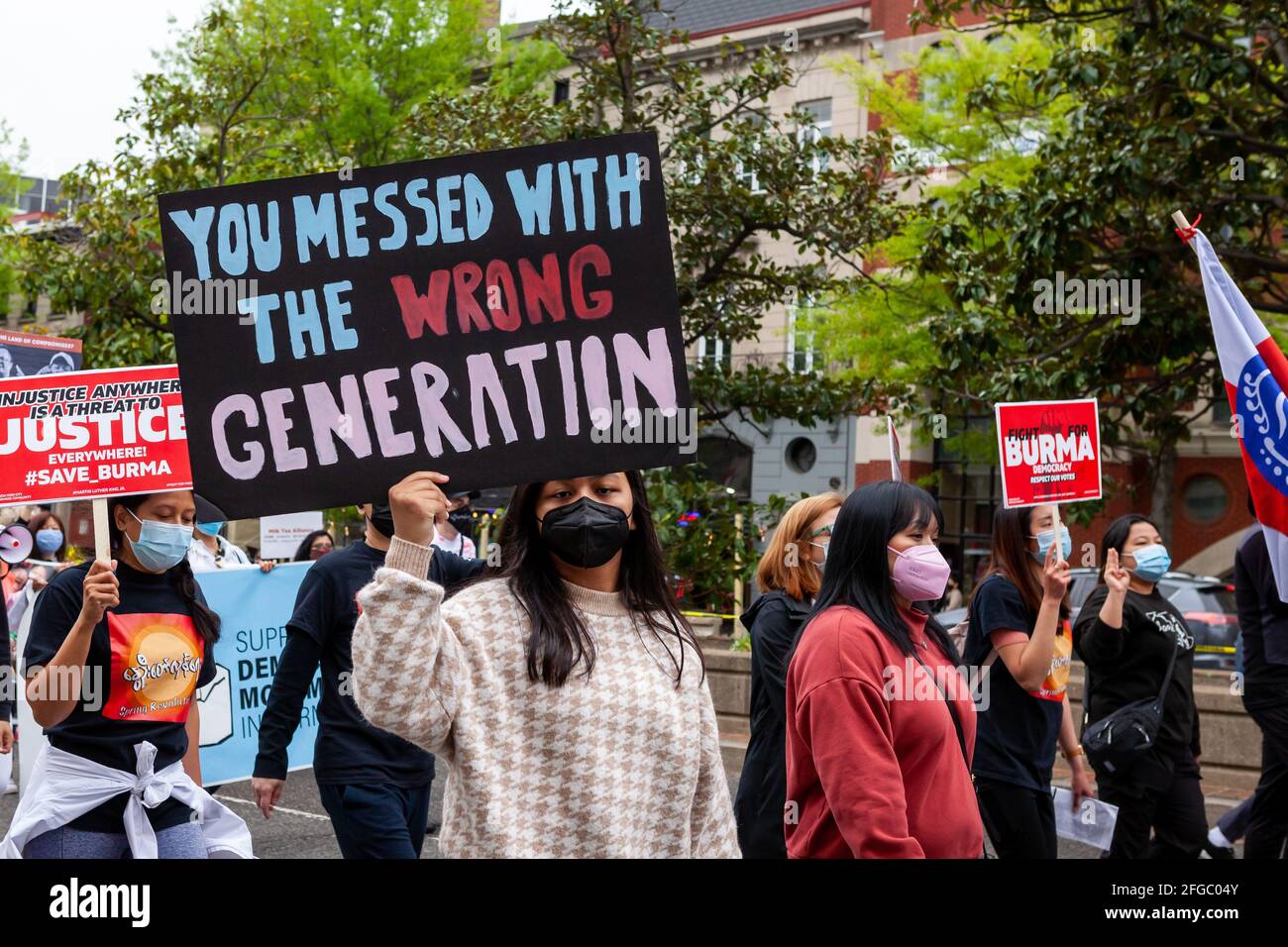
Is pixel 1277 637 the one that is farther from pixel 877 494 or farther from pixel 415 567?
pixel 415 567

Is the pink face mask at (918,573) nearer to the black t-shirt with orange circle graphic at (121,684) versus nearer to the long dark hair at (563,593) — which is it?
the long dark hair at (563,593)

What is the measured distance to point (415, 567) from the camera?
2.85 meters

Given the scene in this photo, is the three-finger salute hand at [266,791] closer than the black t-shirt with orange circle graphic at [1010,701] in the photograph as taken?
No

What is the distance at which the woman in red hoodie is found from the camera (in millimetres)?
3441

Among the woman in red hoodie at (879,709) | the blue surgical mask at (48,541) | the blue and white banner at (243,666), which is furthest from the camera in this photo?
the blue surgical mask at (48,541)

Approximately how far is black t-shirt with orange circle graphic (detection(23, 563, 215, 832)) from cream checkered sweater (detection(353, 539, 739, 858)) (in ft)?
6.42

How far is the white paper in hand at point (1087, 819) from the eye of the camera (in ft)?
19.8

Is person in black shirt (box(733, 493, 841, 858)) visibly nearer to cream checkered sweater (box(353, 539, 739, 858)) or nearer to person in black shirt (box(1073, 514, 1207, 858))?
cream checkered sweater (box(353, 539, 739, 858))

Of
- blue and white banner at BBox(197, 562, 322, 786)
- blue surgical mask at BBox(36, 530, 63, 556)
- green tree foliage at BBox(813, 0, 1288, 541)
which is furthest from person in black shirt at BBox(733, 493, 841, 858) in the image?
blue surgical mask at BBox(36, 530, 63, 556)

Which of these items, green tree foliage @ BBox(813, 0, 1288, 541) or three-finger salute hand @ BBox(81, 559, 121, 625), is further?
green tree foliage @ BBox(813, 0, 1288, 541)

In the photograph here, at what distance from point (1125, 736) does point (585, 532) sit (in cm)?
394

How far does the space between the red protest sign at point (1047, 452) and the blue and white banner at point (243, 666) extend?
4419mm

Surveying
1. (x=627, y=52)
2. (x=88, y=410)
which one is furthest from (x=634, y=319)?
(x=627, y=52)

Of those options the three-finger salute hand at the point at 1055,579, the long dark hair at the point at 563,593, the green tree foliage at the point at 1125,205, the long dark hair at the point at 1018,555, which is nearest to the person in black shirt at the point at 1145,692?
the long dark hair at the point at 1018,555
